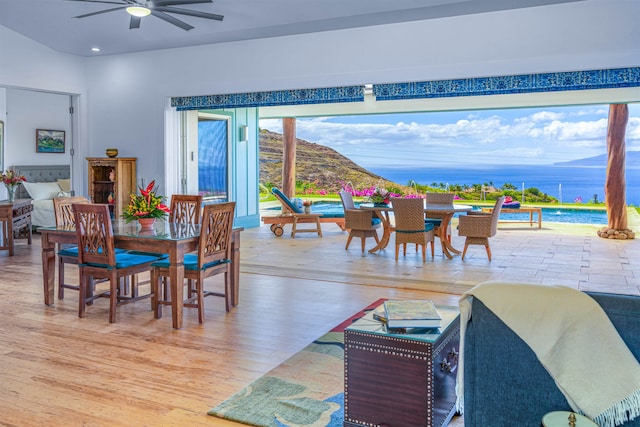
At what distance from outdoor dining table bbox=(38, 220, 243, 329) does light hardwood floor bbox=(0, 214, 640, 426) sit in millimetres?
179

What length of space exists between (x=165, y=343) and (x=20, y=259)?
4413 millimetres

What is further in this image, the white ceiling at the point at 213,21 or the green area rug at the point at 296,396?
the white ceiling at the point at 213,21

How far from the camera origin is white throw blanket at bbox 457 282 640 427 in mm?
1813

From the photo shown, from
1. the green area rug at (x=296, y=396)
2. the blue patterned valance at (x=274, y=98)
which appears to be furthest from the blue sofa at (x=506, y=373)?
the blue patterned valance at (x=274, y=98)

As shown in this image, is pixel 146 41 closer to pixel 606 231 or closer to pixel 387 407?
pixel 387 407

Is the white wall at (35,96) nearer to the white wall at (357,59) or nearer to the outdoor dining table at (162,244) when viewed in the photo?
the white wall at (357,59)

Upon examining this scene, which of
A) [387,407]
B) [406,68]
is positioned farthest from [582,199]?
[387,407]

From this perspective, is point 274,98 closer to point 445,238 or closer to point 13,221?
point 445,238

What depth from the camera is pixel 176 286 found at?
419cm

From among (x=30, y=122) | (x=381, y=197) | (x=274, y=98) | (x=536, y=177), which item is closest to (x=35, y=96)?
(x=30, y=122)

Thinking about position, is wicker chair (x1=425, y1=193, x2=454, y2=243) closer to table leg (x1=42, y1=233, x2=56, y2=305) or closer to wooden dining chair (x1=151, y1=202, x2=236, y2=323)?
wooden dining chair (x1=151, y1=202, x2=236, y2=323)

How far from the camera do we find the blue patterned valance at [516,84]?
17.6 feet

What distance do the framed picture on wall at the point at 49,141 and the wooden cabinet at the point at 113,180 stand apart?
11.9 feet

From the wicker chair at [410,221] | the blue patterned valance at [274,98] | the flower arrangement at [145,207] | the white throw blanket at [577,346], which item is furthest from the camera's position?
the wicker chair at [410,221]
